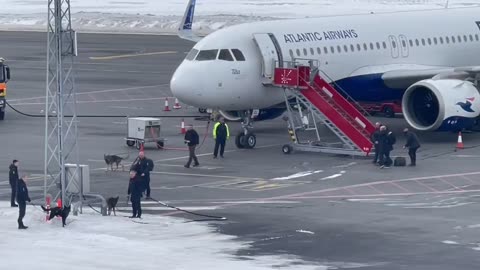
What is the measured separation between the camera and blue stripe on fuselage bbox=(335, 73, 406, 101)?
168 ft

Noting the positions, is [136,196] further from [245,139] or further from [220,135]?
[245,139]

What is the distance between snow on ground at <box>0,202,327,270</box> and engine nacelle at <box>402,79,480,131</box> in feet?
56.2

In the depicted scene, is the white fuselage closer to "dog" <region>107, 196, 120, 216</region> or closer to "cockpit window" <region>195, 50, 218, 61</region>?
"cockpit window" <region>195, 50, 218, 61</region>

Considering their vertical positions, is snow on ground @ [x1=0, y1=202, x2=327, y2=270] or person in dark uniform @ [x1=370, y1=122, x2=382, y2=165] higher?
person in dark uniform @ [x1=370, y1=122, x2=382, y2=165]

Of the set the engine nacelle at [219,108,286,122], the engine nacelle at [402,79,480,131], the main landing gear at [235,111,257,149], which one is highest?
the engine nacelle at [402,79,480,131]

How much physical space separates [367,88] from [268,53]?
17.6ft

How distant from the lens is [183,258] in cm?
2905

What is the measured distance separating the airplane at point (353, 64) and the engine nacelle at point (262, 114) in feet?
0.13

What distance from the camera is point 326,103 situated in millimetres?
47594

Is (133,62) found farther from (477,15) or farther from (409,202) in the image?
(409,202)

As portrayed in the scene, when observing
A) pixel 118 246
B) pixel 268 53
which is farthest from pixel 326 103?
pixel 118 246

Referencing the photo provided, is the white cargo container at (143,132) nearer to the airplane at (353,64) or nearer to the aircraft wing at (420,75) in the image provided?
the airplane at (353,64)

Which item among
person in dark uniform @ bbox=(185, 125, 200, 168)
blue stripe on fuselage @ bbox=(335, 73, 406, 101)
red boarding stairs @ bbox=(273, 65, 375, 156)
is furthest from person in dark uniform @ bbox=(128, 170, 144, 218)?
blue stripe on fuselage @ bbox=(335, 73, 406, 101)

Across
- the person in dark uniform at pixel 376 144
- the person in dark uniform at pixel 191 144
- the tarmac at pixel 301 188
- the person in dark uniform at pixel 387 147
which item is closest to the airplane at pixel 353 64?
the tarmac at pixel 301 188
